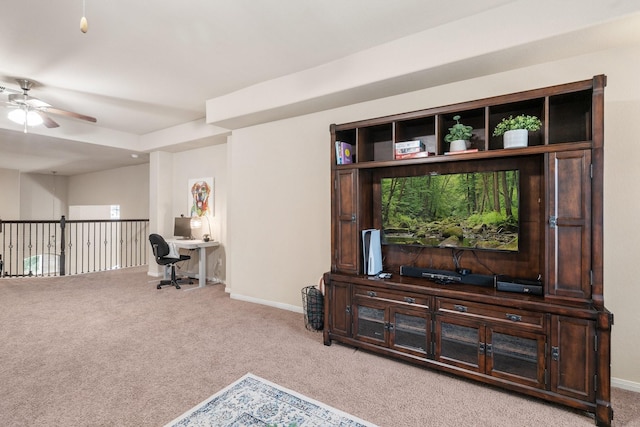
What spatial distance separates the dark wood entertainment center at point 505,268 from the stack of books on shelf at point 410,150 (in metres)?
0.06

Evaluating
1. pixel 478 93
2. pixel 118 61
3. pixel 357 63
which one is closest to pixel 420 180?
pixel 478 93

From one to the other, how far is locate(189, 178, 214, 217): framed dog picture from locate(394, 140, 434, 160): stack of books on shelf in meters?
3.81

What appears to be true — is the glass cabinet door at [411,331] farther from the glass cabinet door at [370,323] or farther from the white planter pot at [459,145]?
the white planter pot at [459,145]

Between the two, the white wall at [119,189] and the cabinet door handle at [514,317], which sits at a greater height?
the white wall at [119,189]

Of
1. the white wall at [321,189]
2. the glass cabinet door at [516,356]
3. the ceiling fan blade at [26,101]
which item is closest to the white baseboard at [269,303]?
the white wall at [321,189]

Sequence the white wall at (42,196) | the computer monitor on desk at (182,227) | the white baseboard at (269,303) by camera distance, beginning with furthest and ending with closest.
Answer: the white wall at (42,196) < the computer monitor on desk at (182,227) < the white baseboard at (269,303)

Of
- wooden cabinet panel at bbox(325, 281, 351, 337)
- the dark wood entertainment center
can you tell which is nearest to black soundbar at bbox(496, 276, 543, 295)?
the dark wood entertainment center

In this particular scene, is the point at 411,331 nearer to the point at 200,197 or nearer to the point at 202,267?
the point at 202,267

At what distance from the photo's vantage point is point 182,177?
19.8ft

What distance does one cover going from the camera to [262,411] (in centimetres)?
198

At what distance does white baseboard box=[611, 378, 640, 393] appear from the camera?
2.20 m

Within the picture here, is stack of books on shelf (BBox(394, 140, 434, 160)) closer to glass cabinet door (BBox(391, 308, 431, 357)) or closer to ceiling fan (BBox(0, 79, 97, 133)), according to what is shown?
glass cabinet door (BBox(391, 308, 431, 357))

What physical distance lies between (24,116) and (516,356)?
5.49m

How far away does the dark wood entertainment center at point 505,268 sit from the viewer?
1.93 meters
